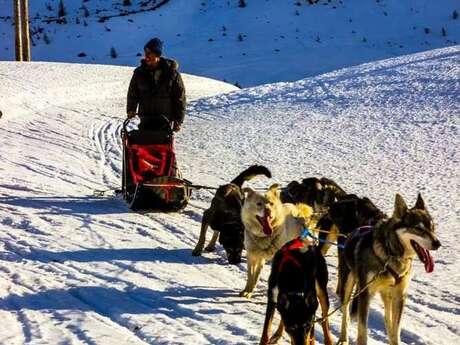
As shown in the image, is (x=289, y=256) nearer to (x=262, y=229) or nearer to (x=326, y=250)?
(x=262, y=229)

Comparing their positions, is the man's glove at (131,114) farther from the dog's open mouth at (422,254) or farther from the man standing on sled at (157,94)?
the dog's open mouth at (422,254)

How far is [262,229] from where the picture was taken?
209 inches

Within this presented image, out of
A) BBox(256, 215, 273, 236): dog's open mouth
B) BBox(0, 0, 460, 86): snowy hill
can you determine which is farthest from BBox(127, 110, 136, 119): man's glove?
BBox(0, 0, 460, 86): snowy hill

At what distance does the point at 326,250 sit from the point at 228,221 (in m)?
0.88

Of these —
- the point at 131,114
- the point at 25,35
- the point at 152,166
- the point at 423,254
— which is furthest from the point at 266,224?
the point at 25,35

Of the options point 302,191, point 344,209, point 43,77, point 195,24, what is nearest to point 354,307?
point 344,209

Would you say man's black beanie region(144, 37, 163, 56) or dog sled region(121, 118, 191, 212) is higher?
man's black beanie region(144, 37, 163, 56)

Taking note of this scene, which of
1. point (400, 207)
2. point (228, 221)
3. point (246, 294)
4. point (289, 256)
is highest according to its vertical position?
point (400, 207)

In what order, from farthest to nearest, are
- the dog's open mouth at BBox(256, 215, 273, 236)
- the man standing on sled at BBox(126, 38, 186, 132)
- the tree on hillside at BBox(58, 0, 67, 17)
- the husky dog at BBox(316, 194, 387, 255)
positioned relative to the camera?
the tree on hillside at BBox(58, 0, 67, 17), the man standing on sled at BBox(126, 38, 186, 132), the dog's open mouth at BBox(256, 215, 273, 236), the husky dog at BBox(316, 194, 387, 255)

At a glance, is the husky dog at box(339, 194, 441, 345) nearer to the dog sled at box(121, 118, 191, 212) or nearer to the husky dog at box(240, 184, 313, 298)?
the husky dog at box(240, 184, 313, 298)

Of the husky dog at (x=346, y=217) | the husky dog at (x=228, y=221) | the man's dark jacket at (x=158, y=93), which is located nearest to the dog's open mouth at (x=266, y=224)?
the husky dog at (x=346, y=217)

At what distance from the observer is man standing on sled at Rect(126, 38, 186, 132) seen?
794 centimetres

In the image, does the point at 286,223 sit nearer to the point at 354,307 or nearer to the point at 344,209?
the point at 344,209

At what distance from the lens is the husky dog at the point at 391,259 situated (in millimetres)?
4078
